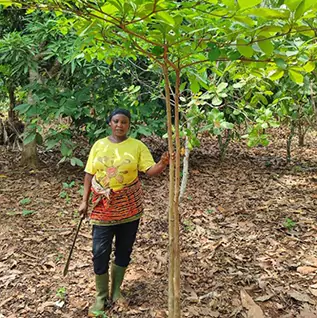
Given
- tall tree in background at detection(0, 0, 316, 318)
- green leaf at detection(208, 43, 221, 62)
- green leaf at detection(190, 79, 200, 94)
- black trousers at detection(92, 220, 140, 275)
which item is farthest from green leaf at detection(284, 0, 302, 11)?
black trousers at detection(92, 220, 140, 275)

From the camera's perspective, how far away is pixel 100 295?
248cm

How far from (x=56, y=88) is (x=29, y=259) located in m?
2.26

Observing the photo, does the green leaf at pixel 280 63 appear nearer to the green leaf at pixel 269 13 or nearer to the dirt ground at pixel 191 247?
the green leaf at pixel 269 13

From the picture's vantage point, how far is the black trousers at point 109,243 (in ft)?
7.78

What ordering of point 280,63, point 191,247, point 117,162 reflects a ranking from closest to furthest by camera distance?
point 280,63 → point 117,162 → point 191,247

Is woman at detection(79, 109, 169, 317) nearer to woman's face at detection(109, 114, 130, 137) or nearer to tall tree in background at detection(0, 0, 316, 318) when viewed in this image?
woman's face at detection(109, 114, 130, 137)

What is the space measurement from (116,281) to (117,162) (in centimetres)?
94

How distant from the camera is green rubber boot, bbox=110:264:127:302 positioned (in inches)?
100

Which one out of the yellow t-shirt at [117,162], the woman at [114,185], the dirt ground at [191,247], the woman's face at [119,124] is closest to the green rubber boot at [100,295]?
the woman at [114,185]

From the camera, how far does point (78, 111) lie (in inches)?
167

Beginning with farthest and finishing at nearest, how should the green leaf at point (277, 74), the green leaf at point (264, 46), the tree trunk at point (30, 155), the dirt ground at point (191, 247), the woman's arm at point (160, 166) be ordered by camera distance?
the tree trunk at point (30, 155)
the dirt ground at point (191, 247)
the woman's arm at point (160, 166)
the green leaf at point (277, 74)
the green leaf at point (264, 46)

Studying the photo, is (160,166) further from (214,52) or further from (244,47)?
(244,47)

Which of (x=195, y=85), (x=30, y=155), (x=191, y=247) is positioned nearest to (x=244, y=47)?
(x=195, y=85)

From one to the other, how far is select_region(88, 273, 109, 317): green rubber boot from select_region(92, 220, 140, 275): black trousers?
0.16ft
